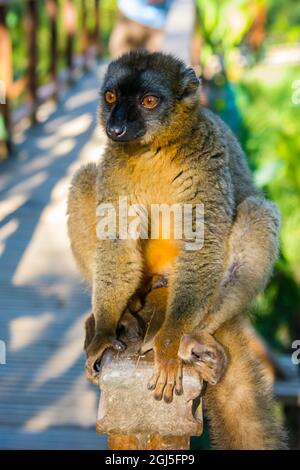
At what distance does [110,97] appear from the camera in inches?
122

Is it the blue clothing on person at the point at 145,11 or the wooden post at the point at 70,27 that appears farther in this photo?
the wooden post at the point at 70,27

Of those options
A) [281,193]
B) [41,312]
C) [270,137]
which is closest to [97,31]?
[270,137]

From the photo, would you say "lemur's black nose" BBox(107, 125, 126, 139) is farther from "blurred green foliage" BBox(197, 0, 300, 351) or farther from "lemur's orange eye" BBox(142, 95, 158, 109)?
"blurred green foliage" BBox(197, 0, 300, 351)

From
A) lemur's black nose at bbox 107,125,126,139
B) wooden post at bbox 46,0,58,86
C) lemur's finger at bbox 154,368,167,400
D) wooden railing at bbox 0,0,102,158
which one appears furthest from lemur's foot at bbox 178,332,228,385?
wooden post at bbox 46,0,58,86

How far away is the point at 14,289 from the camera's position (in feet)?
17.8

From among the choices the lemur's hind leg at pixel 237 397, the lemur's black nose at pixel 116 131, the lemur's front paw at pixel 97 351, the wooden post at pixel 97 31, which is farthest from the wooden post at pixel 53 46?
the lemur's hind leg at pixel 237 397

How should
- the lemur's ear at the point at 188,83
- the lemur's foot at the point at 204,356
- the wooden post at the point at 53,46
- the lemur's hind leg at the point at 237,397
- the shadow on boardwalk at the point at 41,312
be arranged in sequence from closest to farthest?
the lemur's foot at the point at 204,356 → the lemur's hind leg at the point at 237,397 → the lemur's ear at the point at 188,83 → the shadow on boardwalk at the point at 41,312 → the wooden post at the point at 53,46

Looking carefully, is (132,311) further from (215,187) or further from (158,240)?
(215,187)

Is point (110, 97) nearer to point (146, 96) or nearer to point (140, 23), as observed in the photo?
point (146, 96)

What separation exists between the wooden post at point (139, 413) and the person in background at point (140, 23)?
20.9ft

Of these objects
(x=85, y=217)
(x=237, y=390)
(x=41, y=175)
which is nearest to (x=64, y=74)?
A: (x=41, y=175)

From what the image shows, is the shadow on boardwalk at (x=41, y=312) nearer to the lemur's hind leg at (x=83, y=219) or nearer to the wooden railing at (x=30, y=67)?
the wooden railing at (x=30, y=67)

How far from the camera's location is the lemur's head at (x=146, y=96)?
3025 millimetres

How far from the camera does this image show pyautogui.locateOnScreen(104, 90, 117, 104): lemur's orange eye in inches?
121
